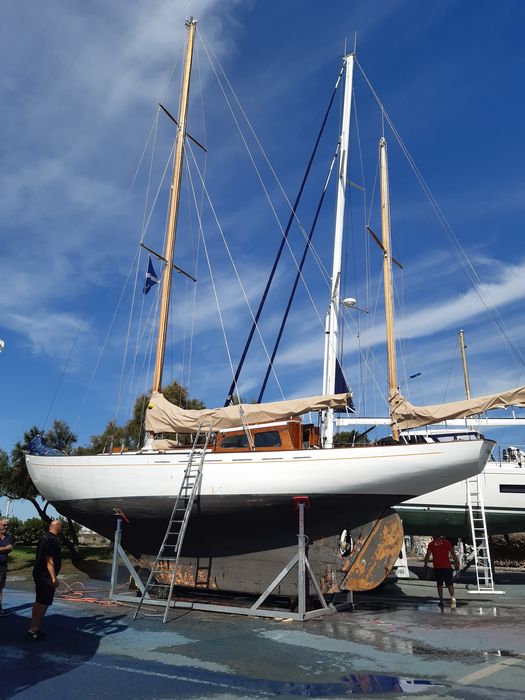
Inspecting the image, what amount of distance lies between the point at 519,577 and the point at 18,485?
18.7m

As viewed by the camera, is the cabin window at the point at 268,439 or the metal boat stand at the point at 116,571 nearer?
the metal boat stand at the point at 116,571

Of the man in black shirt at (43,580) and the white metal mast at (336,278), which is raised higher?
the white metal mast at (336,278)

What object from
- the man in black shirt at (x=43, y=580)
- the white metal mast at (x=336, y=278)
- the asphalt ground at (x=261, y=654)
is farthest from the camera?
the white metal mast at (x=336, y=278)

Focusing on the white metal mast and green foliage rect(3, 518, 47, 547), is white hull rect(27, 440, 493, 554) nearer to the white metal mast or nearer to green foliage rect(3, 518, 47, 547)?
the white metal mast

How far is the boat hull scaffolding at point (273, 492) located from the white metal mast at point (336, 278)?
3.52 m

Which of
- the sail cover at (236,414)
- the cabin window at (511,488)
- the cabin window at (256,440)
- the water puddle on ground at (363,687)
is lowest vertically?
the water puddle on ground at (363,687)

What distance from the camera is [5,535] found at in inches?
367

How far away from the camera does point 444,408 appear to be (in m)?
11.3

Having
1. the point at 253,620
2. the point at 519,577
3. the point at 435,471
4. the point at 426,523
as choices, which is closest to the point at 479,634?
the point at 435,471

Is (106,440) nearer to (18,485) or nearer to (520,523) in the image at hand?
(18,485)

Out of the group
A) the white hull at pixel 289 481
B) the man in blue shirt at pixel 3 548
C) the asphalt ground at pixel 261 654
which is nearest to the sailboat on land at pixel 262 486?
the white hull at pixel 289 481

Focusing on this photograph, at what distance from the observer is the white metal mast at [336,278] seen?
51.7ft

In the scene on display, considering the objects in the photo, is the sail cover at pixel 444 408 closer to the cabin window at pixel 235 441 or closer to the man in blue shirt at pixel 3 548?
the cabin window at pixel 235 441

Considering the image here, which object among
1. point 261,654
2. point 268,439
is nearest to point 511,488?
point 268,439
